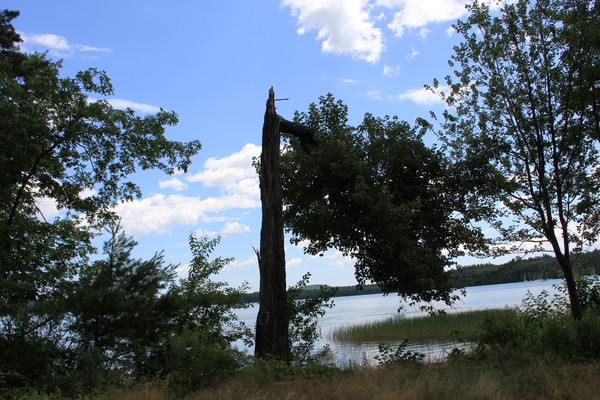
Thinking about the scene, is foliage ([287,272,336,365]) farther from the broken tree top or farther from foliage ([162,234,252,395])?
the broken tree top

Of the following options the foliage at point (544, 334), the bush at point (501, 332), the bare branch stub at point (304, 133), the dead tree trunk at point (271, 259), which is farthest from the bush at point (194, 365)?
the bare branch stub at point (304, 133)

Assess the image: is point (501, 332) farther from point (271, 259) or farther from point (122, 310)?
point (122, 310)

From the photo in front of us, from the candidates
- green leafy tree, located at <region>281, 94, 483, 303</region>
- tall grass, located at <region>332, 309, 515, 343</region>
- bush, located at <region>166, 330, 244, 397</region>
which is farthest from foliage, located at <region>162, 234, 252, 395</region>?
tall grass, located at <region>332, 309, 515, 343</region>

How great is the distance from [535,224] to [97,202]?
10.5 meters

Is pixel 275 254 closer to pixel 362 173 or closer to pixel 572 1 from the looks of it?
pixel 362 173

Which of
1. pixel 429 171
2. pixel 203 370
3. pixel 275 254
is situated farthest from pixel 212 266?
pixel 429 171

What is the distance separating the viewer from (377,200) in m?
11.8

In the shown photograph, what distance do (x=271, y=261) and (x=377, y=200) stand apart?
287 cm

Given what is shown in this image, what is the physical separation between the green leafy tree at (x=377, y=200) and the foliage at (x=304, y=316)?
1.17m

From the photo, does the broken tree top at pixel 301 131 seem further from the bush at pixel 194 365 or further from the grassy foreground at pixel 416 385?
the grassy foreground at pixel 416 385

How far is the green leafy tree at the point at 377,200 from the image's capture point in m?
12.2

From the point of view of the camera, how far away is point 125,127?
40.0 feet

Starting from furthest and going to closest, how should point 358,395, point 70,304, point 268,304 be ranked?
point 268,304
point 70,304
point 358,395

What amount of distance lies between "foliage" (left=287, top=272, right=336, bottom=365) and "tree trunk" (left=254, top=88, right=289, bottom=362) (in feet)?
7.60
